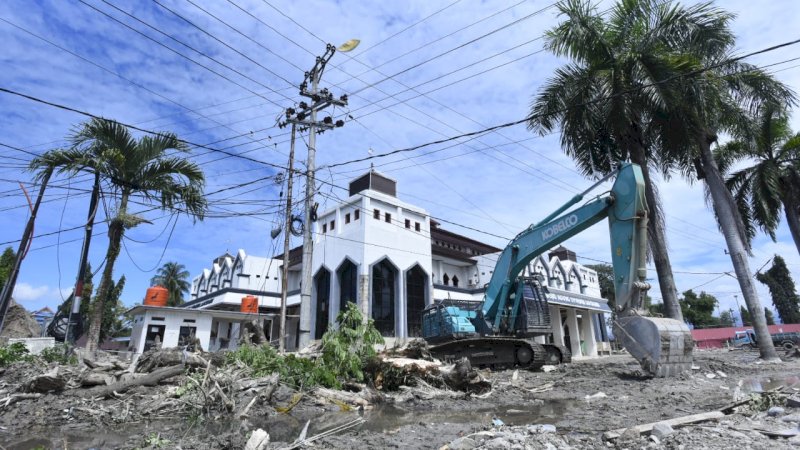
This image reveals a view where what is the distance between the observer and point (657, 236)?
15.2 m

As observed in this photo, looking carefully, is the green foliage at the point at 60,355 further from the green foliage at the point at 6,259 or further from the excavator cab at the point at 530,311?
the green foliage at the point at 6,259

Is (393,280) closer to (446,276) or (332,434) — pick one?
(446,276)

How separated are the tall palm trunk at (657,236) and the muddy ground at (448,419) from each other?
14.7 feet

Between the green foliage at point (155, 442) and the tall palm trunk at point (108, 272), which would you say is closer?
the green foliage at point (155, 442)

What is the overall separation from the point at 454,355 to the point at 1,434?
11.1 meters

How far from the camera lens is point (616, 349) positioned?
1678 inches

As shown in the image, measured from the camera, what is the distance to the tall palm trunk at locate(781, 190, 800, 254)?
66.4 feet

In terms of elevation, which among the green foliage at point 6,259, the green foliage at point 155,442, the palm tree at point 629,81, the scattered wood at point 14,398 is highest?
the palm tree at point 629,81

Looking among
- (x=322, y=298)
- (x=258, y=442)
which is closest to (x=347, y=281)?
(x=322, y=298)

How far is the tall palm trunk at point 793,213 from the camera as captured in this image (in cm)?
2023

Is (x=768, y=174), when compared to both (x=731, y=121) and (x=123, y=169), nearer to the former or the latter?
(x=731, y=121)

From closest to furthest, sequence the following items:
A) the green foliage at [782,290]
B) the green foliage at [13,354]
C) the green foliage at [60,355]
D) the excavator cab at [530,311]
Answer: the green foliage at [13,354]
the green foliage at [60,355]
the excavator cab at [530,311]
the green foliage at [782,290]

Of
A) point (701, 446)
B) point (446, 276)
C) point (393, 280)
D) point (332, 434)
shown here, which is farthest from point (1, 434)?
point (446, 276)

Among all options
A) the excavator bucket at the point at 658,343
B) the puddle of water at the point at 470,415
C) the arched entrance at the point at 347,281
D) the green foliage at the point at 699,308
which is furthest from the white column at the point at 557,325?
the green foliage at the point at 699,308
